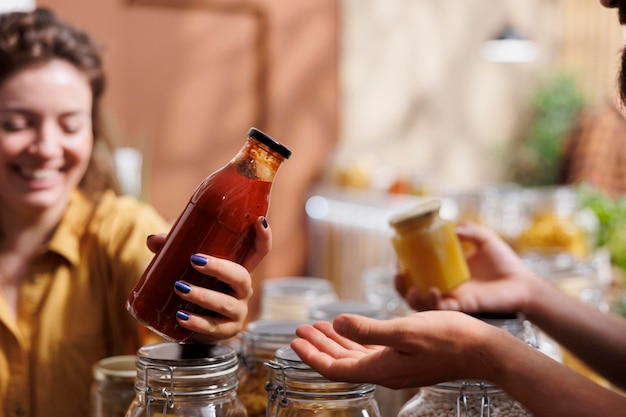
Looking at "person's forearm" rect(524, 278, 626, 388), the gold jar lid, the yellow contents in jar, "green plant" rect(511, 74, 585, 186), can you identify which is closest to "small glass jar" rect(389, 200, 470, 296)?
the gold jar lid

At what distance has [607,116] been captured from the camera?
5129 mm

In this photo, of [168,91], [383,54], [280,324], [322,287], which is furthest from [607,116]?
[280,324]

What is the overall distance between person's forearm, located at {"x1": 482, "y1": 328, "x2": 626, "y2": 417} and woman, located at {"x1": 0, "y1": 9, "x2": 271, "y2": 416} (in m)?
0.79

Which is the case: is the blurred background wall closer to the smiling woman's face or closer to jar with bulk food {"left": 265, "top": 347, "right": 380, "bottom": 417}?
the smiling woman's face

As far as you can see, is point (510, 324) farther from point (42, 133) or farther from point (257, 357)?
point (42, 133)

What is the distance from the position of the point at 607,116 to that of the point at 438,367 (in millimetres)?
4797

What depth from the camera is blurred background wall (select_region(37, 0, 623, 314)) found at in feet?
12.9

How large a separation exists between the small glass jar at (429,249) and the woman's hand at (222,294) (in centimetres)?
25

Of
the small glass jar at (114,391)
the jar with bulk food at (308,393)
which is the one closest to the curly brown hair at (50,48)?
the small glass jar at (114,391)

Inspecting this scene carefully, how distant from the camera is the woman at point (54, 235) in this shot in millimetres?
1310

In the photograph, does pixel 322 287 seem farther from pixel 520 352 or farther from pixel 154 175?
pixel 154 175

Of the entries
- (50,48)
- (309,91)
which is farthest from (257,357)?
(309,91)

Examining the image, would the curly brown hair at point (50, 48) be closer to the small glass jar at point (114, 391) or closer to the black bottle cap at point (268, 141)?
the small glass jar at point (114, 391)

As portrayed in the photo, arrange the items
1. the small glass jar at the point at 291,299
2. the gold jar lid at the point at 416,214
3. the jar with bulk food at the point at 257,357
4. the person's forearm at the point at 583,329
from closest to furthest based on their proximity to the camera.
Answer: the jar with bulk food at the point at 257,357, the gold jar lid at the point at 416,214, the person's forearm at the point at 583,329, the small glass jar at the point at 291,299
